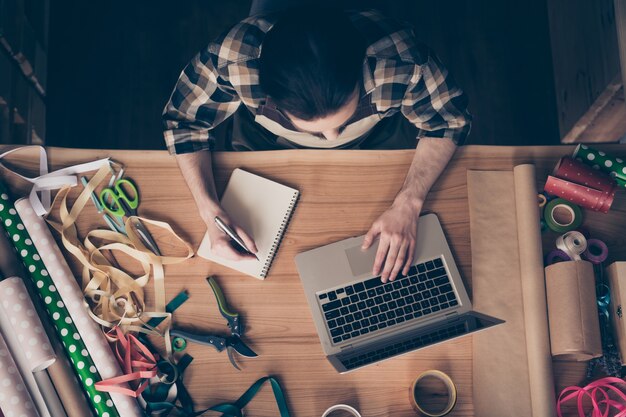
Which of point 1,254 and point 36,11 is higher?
point 36,11

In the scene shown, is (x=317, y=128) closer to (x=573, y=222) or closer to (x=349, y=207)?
(x=349, y=207)

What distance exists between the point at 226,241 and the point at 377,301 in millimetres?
331

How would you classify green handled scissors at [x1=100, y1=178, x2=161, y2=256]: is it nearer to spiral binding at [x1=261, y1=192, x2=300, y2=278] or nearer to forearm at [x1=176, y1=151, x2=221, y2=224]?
forearm at [x1=176, y1=151, x2=221, y2=224]

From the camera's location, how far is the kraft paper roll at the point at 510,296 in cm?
108

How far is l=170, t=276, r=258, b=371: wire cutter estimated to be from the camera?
1.11m

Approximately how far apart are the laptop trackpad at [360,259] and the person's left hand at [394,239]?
0.04ft

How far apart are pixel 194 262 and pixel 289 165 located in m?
0.29

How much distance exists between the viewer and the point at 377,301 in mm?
1144

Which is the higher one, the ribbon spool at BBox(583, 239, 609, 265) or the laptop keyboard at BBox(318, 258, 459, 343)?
the ribbon spool at BBox(583, 239, 609, 265)

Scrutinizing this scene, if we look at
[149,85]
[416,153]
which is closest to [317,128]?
[416,153]

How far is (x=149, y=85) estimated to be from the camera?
6.37 feet

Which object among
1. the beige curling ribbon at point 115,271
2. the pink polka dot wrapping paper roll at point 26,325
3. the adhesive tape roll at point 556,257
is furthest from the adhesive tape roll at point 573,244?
the pink polka dot wrapping paper roll at point 26,325

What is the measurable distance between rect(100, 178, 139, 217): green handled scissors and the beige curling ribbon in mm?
26

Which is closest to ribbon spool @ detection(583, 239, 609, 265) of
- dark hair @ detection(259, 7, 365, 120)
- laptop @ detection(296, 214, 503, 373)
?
laptop @ detection(296, 214, 503, 373)
